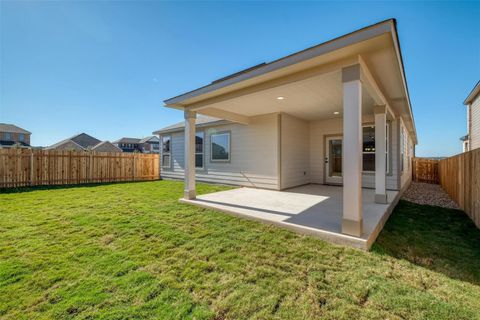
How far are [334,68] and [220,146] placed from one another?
624 cm

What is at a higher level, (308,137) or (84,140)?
(84,140)

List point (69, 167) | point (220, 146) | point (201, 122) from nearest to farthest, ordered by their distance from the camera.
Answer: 1. point (220, 146)
2. point (69, 167)
3. point (201, 122)

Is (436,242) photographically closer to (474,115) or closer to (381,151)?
(381,151)

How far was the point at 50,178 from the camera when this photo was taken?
885 cm

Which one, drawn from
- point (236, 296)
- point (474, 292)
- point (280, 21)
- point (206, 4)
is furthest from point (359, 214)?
point (206, 4)

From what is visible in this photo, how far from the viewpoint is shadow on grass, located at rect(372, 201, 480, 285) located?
244 cm

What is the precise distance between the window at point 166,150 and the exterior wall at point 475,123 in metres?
16.2

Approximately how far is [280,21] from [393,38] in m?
4.78

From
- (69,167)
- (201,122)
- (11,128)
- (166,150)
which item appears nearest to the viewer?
(69,167)

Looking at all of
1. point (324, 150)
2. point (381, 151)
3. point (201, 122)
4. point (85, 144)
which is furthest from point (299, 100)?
point (85, 144)

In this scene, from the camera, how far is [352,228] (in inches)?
115

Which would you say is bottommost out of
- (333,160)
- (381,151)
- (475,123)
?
(333,160)

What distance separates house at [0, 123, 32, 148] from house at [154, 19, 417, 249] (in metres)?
39.6

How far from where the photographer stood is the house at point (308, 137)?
291 centimetres
